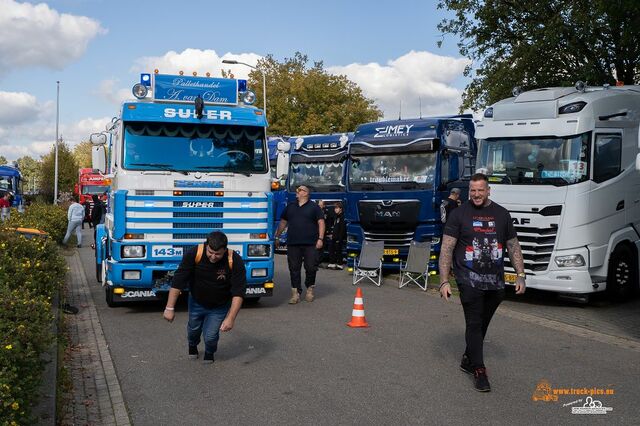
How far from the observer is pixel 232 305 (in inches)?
287

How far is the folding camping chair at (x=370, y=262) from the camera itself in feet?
48.3

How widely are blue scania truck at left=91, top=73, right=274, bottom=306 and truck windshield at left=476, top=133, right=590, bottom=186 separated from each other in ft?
13.1

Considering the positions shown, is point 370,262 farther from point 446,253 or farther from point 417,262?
point 446,253

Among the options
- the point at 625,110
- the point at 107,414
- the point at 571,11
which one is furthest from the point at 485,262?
the point at 571,11

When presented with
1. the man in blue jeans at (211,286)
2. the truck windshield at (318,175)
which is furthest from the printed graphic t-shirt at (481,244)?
the truck windshield at (318,175)

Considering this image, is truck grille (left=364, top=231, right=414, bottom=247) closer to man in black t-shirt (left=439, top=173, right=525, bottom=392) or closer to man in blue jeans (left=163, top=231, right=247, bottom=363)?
man in blue jeans (left=163, top=231, right=247, bottom=363)

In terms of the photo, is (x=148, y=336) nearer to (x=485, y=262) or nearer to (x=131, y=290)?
(x=131, y=290)

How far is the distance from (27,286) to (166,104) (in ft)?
12.6

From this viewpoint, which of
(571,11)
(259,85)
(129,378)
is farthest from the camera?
(259,85)

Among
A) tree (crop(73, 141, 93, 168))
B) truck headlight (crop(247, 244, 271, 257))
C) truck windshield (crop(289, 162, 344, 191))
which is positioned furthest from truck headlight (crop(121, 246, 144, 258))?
tree (crop(73, 141, 93, 168))

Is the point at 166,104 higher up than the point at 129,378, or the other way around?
the point at 166,104

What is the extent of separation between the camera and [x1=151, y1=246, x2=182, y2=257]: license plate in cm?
1048

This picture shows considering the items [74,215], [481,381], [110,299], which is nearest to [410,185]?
[110,299]

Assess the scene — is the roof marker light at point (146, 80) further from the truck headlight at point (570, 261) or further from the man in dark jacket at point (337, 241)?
the man in dark jacket at point (337, 241)
